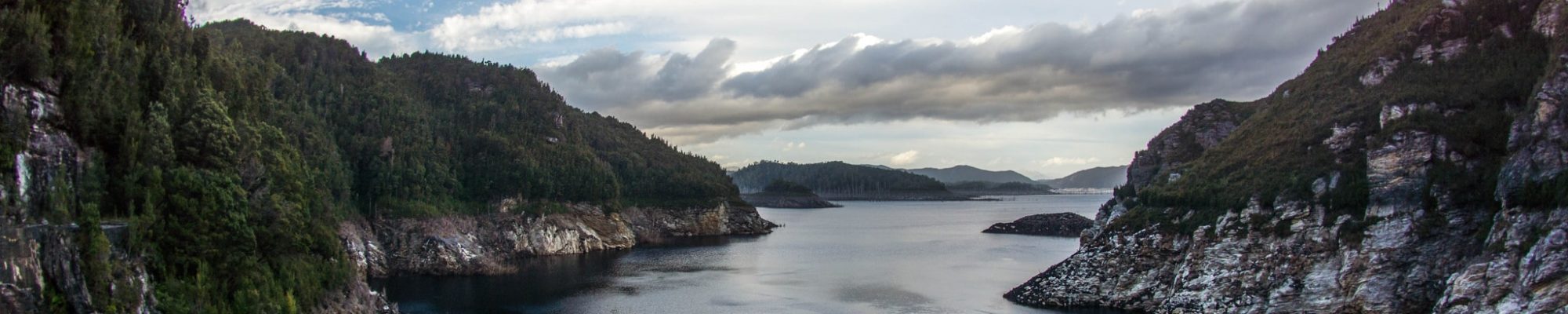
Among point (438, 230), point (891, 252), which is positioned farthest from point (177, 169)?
point (891, 252)

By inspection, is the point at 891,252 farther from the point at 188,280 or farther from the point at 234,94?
the point at 188,280

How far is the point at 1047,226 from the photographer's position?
6585 inches

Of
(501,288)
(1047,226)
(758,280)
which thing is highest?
(1047,226)

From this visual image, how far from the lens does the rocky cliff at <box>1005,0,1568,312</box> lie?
1864 inches

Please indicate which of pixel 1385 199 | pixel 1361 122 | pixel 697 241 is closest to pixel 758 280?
pixel 1361 122

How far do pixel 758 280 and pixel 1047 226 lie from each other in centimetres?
8654

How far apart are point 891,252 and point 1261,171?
60660mm

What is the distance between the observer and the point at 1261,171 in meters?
67.1

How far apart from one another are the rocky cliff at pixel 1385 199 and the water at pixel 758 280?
1037cm

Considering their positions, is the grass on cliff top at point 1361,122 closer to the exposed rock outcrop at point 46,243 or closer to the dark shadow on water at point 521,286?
the dark shadow on water at point 521,286

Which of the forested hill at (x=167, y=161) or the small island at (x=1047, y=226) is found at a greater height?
the forested hill at (x=167, y=161)

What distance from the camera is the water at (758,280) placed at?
74788 mm

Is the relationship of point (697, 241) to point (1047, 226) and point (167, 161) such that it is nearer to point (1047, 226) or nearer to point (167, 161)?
point (1047, 226)

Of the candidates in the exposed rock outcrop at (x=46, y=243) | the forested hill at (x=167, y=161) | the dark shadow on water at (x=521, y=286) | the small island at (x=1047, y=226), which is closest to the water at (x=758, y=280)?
the dark shadow on water at (x=521, y=286)
